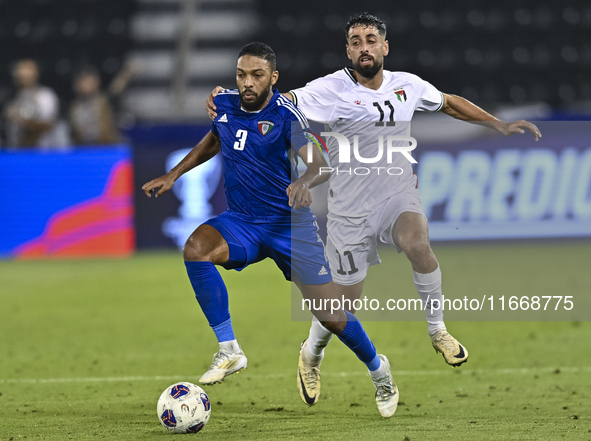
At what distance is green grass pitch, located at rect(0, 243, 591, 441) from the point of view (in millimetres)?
5336

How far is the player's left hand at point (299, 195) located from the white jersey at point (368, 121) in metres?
1.06

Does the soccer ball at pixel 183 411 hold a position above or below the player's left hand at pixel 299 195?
below

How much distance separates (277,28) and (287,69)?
46.0 inches

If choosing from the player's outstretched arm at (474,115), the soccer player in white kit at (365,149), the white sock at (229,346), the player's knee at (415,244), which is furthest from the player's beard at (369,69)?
the white sock at (229,346)

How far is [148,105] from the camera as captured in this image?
674 inches

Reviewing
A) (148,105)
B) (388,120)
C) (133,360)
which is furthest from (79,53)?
(388,120)

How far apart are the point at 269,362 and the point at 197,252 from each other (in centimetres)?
266

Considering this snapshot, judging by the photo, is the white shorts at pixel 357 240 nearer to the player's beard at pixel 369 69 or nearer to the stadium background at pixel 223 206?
the stadium background at pixel 223 206

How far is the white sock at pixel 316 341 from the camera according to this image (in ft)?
19.7

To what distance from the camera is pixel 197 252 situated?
17.2 ft

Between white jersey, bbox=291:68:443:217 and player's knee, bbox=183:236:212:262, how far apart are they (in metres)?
1.11

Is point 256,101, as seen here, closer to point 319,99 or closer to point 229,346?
point 319,99

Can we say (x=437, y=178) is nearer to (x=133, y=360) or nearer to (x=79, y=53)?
(x=133, y=360)

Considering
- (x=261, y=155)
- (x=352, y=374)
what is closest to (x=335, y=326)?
(x=261, y=155)
